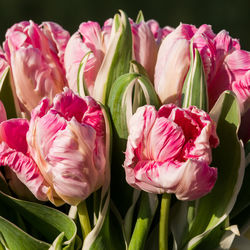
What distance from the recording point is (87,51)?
1.66 feet

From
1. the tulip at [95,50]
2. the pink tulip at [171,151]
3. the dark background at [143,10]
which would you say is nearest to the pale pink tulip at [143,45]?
the tulip at [95,50]

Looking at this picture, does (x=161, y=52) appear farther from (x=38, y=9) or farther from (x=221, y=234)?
(x=38, y=9)

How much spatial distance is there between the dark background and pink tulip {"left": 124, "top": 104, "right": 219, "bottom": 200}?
2083mm

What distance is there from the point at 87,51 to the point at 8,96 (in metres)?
0.08

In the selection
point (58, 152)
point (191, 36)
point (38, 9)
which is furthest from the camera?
point (38, 9)

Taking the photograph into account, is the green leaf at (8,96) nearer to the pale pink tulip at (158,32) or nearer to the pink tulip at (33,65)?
the pink tulip at (33,65)

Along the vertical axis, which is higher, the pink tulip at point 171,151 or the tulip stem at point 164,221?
the pink tulip at point 171,151

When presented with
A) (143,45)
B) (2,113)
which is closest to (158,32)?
(143,45)

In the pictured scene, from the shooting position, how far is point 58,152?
417 millimetres

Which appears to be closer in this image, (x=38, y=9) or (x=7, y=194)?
(x=7, y=194)

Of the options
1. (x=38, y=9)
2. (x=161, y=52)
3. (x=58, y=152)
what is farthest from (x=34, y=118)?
(x=38, y=9)

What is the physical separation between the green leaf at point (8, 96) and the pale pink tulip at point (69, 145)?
8cm

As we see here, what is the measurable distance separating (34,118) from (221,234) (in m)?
0.19

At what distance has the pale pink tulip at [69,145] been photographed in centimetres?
42
